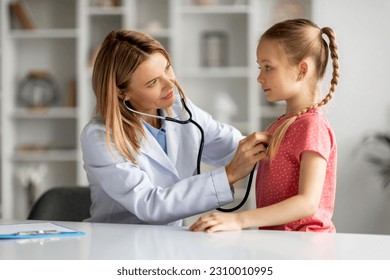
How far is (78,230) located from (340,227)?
3.51m

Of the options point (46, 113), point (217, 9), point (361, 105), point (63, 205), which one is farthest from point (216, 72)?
point (63, 205)

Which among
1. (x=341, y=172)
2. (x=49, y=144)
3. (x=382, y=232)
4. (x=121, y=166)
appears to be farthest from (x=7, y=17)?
(x=121, y=166)

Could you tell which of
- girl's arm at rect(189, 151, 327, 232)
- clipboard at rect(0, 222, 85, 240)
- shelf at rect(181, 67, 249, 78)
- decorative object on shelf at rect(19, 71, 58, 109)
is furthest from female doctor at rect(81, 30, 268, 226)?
decorative object on shelf at rect(19, 71, 58, 109)

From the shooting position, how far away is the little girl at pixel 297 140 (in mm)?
1406

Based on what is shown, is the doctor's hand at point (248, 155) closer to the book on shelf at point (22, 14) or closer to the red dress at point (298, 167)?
the red dress at point (298, 167)

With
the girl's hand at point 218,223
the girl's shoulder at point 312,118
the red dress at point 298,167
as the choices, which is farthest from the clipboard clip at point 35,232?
the girl's shoulder at point 312,118

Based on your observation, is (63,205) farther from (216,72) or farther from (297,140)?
(216,72)

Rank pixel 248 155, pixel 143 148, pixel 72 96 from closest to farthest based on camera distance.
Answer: pixel 248 155, pixel 143 148, pixel 72 96

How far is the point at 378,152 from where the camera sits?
15.4 feet

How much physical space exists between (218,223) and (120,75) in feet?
1.87

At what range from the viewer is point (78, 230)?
4.50ft

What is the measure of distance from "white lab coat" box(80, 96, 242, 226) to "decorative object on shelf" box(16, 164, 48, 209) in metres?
3.19

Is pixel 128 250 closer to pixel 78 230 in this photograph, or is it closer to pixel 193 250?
pixel 193 250

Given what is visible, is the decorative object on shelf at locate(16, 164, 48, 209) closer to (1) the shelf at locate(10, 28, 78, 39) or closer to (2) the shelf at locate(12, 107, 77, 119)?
(2) the shelf at locate(12, 107, 77, 119)
